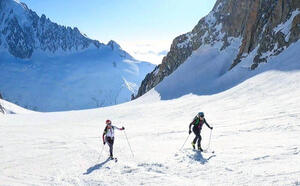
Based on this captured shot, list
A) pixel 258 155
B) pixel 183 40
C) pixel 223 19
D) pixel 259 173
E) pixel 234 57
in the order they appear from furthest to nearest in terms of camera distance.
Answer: pixel 183 40 < pixel 223 19 < pixel 234 57 < pixel 258 155 < pixel 259 173

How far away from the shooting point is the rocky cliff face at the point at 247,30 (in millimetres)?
44188

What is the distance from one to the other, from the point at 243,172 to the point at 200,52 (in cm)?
6131

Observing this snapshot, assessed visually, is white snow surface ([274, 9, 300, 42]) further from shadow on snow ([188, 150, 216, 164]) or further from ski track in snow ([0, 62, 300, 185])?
shadow on snow ([188, 150, 216, 164])

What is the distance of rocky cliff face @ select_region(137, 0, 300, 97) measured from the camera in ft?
145

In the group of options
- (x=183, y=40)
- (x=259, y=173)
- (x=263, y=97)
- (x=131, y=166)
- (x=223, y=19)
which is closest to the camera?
(x=259, y=173)

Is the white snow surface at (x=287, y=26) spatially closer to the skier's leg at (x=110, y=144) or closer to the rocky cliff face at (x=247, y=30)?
the rocky cliff face at (x=247, y=30)

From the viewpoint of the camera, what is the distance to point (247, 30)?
55.8 m

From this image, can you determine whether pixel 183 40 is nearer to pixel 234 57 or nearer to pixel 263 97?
pixel 234 57

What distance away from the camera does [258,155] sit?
40.0 feet

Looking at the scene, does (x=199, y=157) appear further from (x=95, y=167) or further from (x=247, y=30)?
(x=247, y=30)

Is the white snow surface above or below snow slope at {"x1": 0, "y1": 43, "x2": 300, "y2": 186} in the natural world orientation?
above

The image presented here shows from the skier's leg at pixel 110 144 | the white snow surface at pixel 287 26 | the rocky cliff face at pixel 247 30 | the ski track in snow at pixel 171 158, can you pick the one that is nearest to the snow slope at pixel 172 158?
the ski track in snow at pixel 171 158

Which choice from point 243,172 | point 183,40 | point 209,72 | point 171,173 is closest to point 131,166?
point 171,173

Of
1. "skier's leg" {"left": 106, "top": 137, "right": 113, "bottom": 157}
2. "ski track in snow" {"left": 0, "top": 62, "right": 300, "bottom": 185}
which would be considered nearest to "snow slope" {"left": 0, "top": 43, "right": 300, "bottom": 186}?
"ski track in snow" {"left": 0, "top": 62, "right": 300, "bottom": 185}
